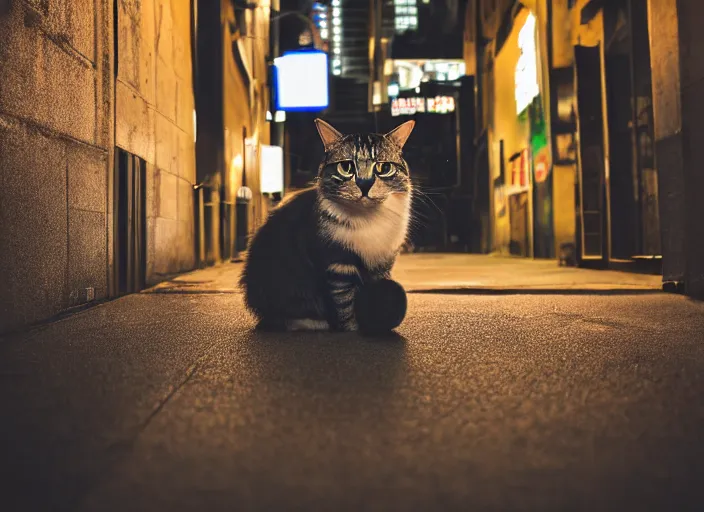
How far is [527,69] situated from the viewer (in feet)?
42.5

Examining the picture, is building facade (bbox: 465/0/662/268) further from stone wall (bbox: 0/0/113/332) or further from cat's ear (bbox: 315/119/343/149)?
stone wall (bbox: 0/0/113/332)

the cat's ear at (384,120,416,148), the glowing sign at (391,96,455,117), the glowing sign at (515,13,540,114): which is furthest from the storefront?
the glowing sign at (391,96,455,117)

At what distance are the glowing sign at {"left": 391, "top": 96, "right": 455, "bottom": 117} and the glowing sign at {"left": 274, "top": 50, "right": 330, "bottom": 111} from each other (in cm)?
996

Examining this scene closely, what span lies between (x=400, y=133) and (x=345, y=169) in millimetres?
521

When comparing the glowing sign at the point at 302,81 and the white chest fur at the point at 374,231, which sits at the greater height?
the glowing sign at the point at 302,81

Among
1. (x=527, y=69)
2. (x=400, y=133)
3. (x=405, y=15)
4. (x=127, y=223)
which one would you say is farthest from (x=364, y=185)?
(x=405, y=15)

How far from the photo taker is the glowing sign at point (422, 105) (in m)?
26.4

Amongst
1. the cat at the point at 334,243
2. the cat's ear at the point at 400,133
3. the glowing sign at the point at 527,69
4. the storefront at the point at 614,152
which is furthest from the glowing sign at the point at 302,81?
the cat at the point at 334,243

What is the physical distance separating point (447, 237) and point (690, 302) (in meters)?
20.2

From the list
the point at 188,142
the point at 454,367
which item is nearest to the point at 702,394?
the point at 454,367

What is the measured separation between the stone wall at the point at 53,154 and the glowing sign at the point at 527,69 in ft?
34.4

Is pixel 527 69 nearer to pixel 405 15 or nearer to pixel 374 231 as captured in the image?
pixel 374 231

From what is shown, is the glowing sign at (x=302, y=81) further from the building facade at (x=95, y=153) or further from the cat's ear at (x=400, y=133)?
the cat's ear at (x=400, y=133)

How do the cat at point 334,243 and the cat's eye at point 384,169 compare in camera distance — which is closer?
the cat at point 334,243
